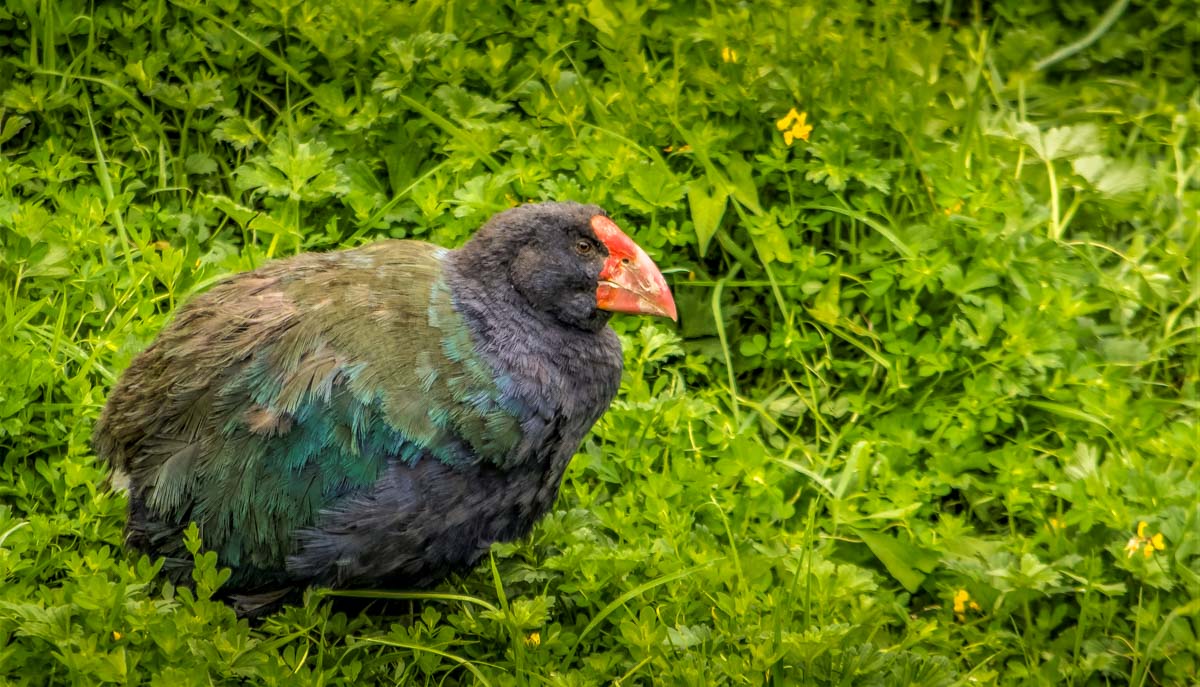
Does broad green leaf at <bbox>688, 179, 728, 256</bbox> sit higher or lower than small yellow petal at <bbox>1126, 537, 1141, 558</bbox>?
higher

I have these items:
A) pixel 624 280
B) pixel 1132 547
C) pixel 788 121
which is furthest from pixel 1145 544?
pixel 788 121

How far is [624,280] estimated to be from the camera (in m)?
3.22

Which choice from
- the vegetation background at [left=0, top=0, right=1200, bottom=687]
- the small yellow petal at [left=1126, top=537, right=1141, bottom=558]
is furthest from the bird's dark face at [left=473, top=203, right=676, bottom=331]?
the small yellow petal at [left=1126, top=537, right=1141, bottom=558]

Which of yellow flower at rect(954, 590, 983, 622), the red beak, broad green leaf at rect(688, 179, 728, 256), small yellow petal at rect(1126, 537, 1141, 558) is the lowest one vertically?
yellow flower at rect(954, 590, 983, 622)

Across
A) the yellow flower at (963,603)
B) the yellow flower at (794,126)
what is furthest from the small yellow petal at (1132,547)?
the yellow flower at (794,126)

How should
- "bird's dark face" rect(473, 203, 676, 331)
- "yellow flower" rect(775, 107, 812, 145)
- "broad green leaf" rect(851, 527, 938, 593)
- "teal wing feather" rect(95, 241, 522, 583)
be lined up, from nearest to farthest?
"teal wing feather" rect(95, 241, 522, 583) < "bird's dark face" rect(473, 203, 676, 331) < "broad green leaf" rect(851, 527, 938, 593) < "yellow flower" rect(775, 107, 812, 145)

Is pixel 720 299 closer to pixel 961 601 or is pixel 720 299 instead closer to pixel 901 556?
pixel 901 556

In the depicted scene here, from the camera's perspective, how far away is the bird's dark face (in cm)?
315

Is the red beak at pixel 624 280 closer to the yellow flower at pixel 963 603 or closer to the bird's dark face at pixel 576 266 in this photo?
the bird's dark face at pixel 576 266

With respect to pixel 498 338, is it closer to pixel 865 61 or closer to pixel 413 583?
pixel 413 583

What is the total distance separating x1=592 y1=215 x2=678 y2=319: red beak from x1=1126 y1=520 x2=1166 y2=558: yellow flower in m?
1.26

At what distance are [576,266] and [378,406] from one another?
531 millimetres

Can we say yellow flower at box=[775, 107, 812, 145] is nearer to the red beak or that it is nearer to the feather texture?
the red beak

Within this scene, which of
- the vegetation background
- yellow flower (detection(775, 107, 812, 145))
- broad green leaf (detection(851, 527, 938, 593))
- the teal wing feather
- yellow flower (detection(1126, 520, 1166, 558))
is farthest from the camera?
yellow flower (detection(775, 107, 812, 145))
